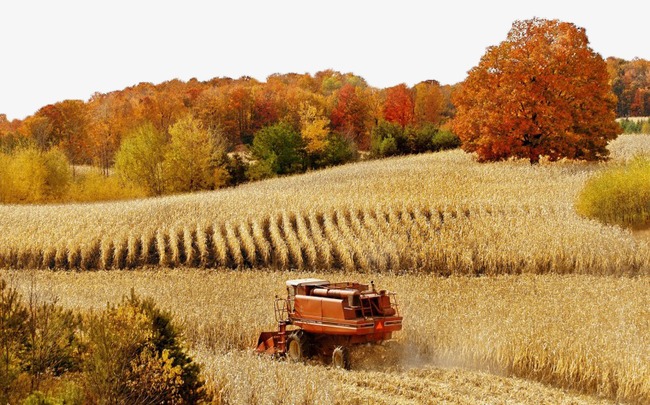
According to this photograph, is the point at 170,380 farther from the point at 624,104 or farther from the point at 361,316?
the point at 624,104

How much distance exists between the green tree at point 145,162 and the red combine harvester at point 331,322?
1668 inches

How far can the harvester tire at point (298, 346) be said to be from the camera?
593 inches

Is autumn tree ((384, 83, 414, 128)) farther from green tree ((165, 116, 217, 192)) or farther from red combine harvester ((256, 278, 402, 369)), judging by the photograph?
red combine harvester ((256, 278, 402, 369))

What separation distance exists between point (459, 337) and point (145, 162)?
4537cm

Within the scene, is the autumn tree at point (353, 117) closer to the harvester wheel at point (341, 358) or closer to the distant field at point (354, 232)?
the distant field at point (354, 232)

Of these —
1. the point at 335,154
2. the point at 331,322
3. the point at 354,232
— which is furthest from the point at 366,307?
the point at 335,154

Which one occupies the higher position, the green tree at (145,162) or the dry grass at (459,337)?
the green tree at (145,162)

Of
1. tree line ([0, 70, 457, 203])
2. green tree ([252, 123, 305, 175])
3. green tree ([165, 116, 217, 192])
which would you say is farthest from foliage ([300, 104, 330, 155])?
green tree ([165, 116, 217, 192])

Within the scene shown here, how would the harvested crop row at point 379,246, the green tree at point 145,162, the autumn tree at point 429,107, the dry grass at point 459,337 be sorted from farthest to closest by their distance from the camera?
the autumn tree at point 429,107, the green tree at point 145,162, the harvested crop row at point 379,246, the dry grass at point 459,337

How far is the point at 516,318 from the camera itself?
16.7 metres

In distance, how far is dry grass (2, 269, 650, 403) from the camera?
40.7 ft

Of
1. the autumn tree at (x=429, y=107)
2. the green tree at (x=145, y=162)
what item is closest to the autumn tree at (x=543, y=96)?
the green tree at (x=145, y=162)

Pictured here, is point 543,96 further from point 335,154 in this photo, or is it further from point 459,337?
point 459,337

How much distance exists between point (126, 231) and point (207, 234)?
3.22 meters
